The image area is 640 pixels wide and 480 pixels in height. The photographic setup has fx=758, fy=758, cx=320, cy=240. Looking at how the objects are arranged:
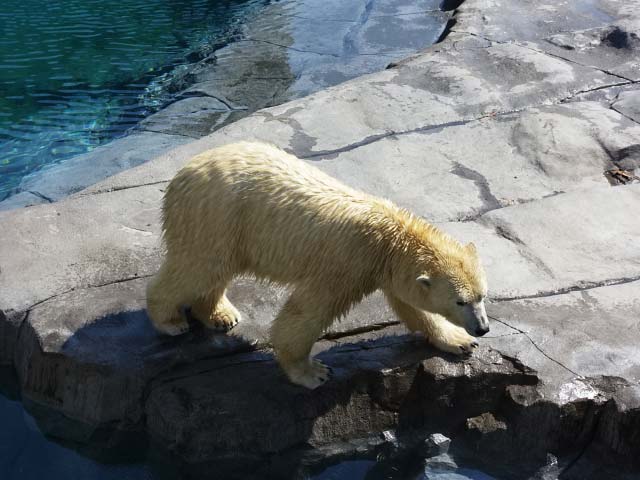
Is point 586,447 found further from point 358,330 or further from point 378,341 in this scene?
point 358,330

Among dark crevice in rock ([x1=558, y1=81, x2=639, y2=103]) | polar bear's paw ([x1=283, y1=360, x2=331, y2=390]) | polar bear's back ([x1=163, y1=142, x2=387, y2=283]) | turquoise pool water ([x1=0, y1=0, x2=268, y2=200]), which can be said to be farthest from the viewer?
turquoise pool water ([x1=0, y1=0, x2=268, y2=200])

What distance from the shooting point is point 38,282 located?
460 cm

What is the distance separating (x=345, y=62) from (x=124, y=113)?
2869mm

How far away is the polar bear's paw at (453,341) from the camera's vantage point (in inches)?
162

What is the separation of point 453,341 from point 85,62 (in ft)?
27.3

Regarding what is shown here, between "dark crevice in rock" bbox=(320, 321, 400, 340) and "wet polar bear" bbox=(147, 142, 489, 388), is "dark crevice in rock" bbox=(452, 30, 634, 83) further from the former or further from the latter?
"wet polar bear" bbox=(147, 142, 489, 388)

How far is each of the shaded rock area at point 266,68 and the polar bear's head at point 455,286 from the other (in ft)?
14.7

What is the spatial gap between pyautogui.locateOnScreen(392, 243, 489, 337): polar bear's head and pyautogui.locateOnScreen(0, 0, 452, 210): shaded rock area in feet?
14.7

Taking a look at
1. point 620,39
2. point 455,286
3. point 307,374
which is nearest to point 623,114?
point 620,39

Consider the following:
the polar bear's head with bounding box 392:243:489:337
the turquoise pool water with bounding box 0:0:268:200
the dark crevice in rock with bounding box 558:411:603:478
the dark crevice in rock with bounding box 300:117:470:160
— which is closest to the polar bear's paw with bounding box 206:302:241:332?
the polar bear's head with bounding box 392:243:489:337

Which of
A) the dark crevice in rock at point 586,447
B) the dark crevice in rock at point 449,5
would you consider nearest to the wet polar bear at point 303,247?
the dark crevice in rock at point 586,447

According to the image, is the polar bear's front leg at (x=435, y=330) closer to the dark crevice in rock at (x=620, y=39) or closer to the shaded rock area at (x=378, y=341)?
the shaded rock area at (x=378, y=341)

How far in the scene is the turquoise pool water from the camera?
28.5ft

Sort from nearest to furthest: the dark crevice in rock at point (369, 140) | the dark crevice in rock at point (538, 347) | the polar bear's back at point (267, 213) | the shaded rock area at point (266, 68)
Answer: the polar bear's back at point (267, 213)
the dark crevice in rock at point (538, 347)
the dark crevice in rock at point (369, 140)
the shaded rock area at point (266, 68)
